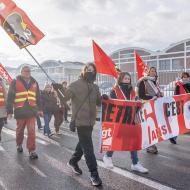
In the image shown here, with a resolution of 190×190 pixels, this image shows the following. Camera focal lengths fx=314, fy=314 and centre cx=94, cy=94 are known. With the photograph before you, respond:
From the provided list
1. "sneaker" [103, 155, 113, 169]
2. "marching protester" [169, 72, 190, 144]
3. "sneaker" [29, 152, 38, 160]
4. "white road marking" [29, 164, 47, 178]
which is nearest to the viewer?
"white road marking" [29, 164, 47, 178]

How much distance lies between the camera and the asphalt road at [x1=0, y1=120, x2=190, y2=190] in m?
4.53

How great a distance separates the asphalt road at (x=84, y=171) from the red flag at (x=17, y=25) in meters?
2.23

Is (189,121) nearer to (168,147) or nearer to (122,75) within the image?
(168,147)

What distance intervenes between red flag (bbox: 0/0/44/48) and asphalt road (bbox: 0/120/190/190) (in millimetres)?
2233

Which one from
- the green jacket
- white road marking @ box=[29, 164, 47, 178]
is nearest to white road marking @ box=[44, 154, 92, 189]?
white road marking @ box=[29, 164, 47, 178]

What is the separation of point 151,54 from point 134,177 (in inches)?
1533

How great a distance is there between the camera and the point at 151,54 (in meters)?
42.5

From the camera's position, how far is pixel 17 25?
595 cm

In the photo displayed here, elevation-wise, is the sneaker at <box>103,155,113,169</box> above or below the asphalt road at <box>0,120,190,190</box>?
above

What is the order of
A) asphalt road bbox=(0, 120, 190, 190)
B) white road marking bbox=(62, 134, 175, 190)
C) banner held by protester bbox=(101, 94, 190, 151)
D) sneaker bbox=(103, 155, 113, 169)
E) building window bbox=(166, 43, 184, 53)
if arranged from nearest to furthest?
1. white road marking bbox=(62, 134, 175, 190)
2. asphalt road bbox=(0, 120, 190, 190)
3. banner held by protester bbox=(101, 94, 190, 151)
4. sneaker bbox=(103, 155, 113, 169)
5. building window bbox=(166, 43, 184, 53)

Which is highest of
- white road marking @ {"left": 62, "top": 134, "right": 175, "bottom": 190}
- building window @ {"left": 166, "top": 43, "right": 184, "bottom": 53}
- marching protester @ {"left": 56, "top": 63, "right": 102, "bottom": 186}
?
building window @ {"left": 166, "top": 43, "right": 184, "bottom": 53}

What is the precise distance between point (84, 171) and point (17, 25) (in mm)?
2986

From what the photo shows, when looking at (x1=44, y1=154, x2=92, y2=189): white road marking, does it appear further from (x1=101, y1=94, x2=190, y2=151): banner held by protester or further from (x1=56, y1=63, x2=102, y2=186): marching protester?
(x1=101, y1=94, x2=190, y2=151): banner held by protester

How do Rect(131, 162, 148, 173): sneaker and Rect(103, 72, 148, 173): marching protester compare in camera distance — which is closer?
Rect(131, 162, 148, 173): sneaker
